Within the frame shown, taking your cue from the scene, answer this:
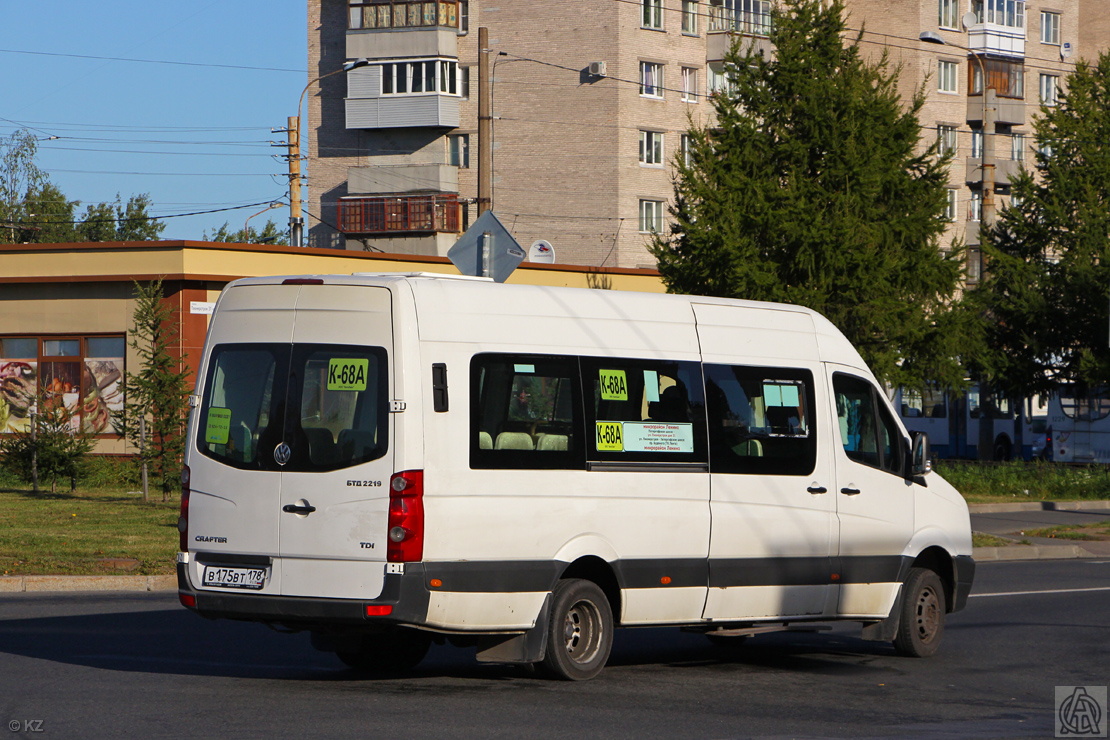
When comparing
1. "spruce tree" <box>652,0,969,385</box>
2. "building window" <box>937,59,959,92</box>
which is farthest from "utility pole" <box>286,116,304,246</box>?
"building window" <box>937,59,959,92</box>

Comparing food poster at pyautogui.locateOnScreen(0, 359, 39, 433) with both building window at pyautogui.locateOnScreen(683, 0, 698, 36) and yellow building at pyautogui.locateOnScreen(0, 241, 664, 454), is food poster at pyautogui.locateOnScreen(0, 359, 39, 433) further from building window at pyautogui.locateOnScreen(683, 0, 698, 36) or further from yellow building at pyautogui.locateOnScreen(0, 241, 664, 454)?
building window at pyautogui.locateOnScreen(683, 0, 698, 36)

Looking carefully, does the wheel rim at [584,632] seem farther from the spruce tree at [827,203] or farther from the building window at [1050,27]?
the building window at [1050,27]

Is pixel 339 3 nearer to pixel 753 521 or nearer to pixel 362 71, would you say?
pixel 362 71

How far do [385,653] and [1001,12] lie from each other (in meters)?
64.9

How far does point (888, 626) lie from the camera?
10625mm

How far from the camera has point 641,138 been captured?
5825cm

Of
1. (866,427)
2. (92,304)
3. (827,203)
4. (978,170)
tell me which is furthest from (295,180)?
(978,170)

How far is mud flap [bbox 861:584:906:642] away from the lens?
10.6 m

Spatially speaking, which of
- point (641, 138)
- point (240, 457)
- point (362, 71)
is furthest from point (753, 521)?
point (362, 71)

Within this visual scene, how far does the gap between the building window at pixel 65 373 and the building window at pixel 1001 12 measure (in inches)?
1877

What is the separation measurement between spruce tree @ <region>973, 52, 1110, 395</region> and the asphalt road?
107ft

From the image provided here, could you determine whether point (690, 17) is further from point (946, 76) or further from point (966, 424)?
point (966, 424)

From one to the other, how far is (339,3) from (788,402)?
188 feet

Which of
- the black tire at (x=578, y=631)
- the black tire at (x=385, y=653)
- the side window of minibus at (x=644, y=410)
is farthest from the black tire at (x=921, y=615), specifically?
the black tire at (x=385, y=653)
